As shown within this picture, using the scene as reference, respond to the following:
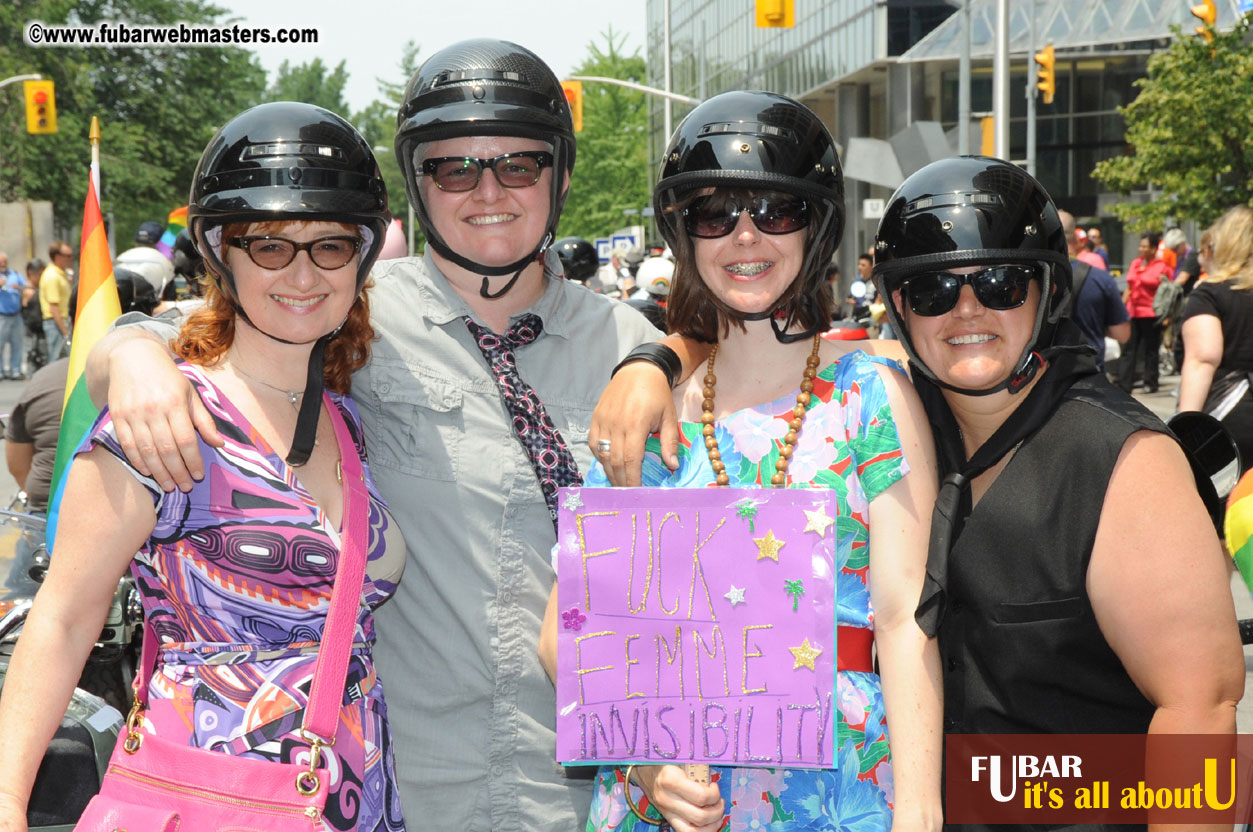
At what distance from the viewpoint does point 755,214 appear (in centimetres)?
258

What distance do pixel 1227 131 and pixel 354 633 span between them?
74.7 feet

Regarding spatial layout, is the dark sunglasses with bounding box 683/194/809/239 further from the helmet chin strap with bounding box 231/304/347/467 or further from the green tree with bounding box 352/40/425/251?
the green tree with bounding box 352/40/425/251

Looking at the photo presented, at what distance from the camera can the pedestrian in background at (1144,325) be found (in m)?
17.4

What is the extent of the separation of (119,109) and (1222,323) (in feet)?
154

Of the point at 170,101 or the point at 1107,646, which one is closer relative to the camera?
the point at 1107,646

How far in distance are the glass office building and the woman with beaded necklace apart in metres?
30.8

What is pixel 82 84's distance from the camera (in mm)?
41844

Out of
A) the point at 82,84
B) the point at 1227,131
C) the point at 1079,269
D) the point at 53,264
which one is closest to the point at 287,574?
the point at 1079,269

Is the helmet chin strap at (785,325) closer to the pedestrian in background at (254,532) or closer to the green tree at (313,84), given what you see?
the pedestrian in background at (254,532)

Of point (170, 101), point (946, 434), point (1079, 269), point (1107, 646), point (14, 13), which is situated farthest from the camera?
point (170, 101)

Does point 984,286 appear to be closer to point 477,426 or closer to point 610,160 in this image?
point 477,426

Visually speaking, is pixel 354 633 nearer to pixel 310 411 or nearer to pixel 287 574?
pixel 287 574

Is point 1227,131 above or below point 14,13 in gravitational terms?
below

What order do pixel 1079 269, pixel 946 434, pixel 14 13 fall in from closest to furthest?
1. pixel 946 434
2. pixel 1079 269
3. pixel 14 13
